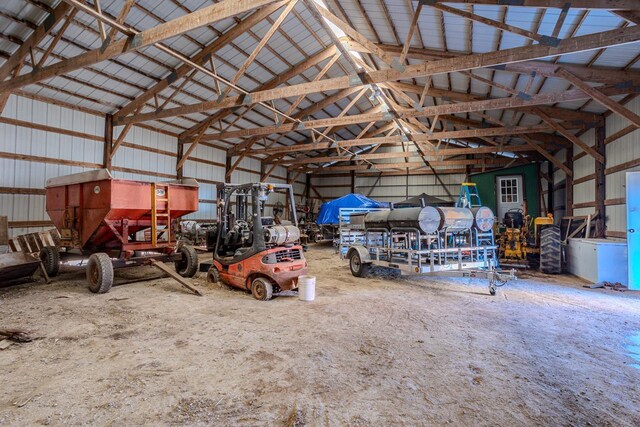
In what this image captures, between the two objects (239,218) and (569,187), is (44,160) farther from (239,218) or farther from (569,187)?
(569,187)

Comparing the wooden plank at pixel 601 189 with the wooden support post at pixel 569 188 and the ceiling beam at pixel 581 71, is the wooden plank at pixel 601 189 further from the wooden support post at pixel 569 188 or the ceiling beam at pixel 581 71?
the ceiling beam at pixel 581 71

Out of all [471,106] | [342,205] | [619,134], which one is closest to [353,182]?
[342,205]

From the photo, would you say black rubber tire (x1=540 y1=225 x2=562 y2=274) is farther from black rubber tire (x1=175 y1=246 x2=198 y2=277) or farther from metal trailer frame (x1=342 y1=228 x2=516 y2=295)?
black rubber tire (x1=175 y1=246 x2=198 y2=277)

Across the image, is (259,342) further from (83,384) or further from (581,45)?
(581,45)

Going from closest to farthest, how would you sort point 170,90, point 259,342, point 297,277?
1. point 259,342
2. point 297,277
3. point 170,90

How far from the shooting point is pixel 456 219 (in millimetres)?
7312

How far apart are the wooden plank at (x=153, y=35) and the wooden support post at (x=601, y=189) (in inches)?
393

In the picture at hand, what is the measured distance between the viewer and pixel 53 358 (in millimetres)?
3387

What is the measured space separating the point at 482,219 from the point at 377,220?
2473mm

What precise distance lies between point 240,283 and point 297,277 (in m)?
1.14

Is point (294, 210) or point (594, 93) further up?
point (594, 93)

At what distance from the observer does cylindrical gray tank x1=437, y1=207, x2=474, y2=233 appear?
7.16m

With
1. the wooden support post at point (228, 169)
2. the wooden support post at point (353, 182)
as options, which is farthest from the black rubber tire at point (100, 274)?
the wooden support post at point (353, 182)

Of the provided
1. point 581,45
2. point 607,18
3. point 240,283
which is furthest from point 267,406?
point 607,18
